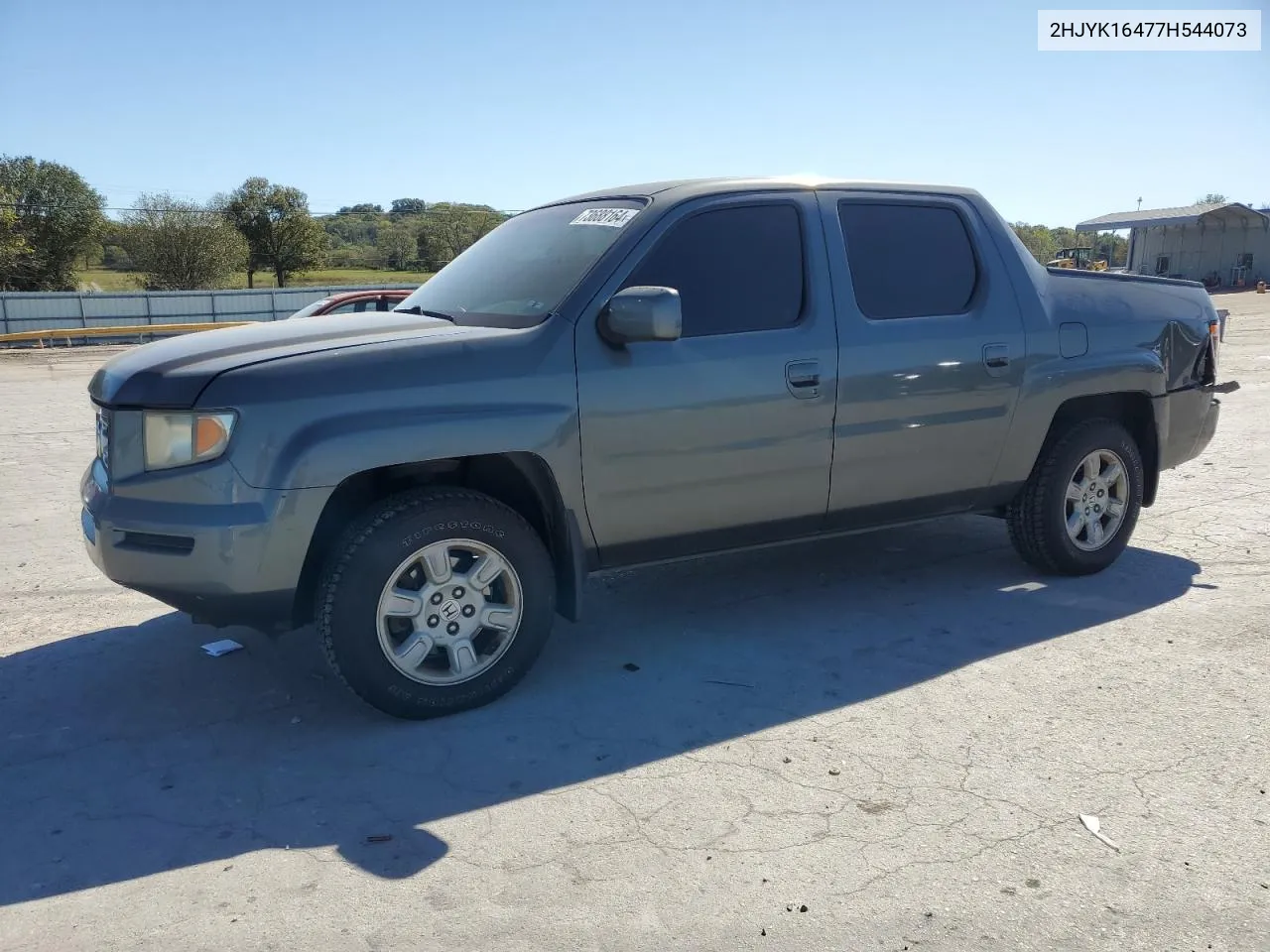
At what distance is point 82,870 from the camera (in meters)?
2.92

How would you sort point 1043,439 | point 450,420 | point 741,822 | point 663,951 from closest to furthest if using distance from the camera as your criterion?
point 663,951
point 741,822
point 450,420
point 1043,439

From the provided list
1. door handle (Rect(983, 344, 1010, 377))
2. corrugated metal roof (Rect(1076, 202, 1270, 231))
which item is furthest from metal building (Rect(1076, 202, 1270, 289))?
door handle (Rect(983, 344, 1010, 377))

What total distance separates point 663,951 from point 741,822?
653 millimetres

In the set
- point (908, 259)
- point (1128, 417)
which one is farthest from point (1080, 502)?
point (908, 259)

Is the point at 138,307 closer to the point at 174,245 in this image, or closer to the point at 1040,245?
the point at 174,245

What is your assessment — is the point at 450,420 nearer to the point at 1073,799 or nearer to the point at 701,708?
the point at 701,708

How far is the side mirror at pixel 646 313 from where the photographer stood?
3818 millimetres

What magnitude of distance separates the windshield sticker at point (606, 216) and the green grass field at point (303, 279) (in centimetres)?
5105

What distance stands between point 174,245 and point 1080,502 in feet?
220

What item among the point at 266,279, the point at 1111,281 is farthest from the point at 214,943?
the point at 266,279

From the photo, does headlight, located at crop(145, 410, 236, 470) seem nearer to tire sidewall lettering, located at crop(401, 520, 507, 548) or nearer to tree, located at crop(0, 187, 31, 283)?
tire sidewall lettering, located at crop(401, 520, 507, 548)

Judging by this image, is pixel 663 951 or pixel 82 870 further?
pixel 82 870

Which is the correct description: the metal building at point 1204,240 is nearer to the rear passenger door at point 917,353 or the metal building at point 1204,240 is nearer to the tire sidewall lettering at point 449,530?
the rear passenger door at point 917,353

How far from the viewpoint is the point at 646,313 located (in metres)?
3.82
